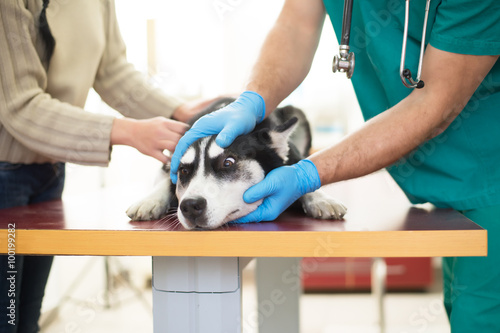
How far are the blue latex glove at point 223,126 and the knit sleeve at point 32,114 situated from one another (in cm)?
20

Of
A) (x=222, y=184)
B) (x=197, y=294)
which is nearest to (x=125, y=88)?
(x=222, y=184)

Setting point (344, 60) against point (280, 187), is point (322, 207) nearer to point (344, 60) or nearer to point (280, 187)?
point (280, 187)

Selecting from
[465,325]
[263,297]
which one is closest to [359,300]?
[263,297]

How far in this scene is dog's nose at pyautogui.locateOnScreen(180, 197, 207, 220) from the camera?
1101 mm

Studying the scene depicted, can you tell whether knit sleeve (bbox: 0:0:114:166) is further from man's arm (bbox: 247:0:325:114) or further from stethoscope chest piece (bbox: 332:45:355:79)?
stethoscope chest piece (bbox: 332:45:355:79)

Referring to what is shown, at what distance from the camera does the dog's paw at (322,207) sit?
1.16 m

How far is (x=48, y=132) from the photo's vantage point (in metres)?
1.25

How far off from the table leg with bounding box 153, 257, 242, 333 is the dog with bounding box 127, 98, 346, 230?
0.14 meters

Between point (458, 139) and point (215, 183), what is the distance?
659 mm

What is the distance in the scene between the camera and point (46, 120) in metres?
1.25

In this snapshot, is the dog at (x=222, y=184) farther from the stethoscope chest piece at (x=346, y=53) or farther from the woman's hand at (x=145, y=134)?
the stethoscope chest piece at (x=346, y=53)

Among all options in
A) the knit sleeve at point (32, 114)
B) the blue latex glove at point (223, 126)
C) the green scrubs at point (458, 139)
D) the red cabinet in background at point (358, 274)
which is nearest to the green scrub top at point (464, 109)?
the green scrubs at point (458, 139)

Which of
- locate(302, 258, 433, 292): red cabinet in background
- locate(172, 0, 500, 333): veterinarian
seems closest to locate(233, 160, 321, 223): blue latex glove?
locate(172, 0, 500, 333): veterinarian

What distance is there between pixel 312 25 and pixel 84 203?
96 cm
